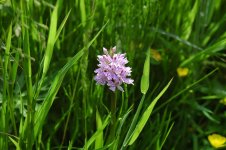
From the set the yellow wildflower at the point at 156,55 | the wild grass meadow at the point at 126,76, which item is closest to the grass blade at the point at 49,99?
the wild grass meadow at the point at 126,76

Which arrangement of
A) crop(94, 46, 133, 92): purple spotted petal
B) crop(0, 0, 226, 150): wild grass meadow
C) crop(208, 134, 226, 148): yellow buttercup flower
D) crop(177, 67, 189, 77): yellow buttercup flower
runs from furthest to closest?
crop(177, 67, 189, 77): yellow buttercup flower, crop(208, 134, 226, 148): yellow buttercup flower, crop(0, 0, 226, 150): wild grass meadow, crop(94, 46, 133, 92): purple spotted petal

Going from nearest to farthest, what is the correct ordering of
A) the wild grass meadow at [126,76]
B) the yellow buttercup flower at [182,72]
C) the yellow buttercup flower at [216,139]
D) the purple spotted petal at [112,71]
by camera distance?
the purple spotted petal at [112,71], the wild grass meadow at [126,76], the yellow buttercup flower at [216,139], the yellow buttercup flower at [182,72]

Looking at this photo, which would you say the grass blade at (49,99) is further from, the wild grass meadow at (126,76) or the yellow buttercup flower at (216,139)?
the yellow buttercup flower at (216,139)

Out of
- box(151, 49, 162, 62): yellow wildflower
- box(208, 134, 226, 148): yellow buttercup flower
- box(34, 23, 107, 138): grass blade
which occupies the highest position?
box(151, 49, 162, 62): yellow wildflower

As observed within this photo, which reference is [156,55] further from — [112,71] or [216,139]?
[112,71]

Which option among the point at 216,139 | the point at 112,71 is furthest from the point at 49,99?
the point at 216,139

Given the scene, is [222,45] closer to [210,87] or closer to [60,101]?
[210,87]

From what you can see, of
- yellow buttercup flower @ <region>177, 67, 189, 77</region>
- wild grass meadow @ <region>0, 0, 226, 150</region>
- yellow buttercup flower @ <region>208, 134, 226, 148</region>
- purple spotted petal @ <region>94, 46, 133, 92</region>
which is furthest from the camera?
yellow buttercup flower @ <region>177, 67, 189, 77</region>

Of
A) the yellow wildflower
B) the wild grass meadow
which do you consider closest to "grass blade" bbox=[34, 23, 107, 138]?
the wild grass meadow

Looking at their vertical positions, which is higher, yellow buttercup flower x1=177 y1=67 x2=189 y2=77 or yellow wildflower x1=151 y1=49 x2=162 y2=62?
yellow wildflower x1=151 y1=49 x2=162 y2=62

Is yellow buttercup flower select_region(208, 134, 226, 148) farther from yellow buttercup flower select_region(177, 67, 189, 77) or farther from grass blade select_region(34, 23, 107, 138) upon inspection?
grass blade select_region(34, 23, 107, 138)
